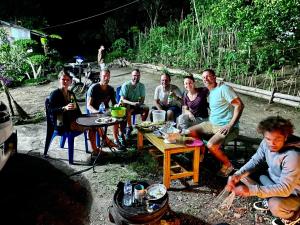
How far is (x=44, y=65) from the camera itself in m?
15.9

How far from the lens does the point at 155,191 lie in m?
3.27

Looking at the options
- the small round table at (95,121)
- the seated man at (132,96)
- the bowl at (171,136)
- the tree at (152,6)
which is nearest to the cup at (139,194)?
the bowl at (171,136)

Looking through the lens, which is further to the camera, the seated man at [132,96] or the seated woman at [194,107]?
the seated man at [132,96]

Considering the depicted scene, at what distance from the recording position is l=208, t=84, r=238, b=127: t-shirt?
454 centimetres

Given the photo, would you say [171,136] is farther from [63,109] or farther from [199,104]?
[63,109]

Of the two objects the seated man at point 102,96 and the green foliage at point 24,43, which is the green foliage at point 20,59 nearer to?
the green foliage at point 24,43

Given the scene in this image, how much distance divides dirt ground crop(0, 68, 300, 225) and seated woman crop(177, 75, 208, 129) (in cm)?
75

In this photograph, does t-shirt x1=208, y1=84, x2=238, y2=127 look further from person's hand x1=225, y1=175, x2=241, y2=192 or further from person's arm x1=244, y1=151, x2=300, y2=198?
person's arm x1=244, y1=151, x2=300, y2=198

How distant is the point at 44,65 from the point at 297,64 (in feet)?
40.4

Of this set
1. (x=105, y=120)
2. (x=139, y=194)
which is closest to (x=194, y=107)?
(x=105, y=120)

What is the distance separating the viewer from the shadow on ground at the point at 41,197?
A: 12.3ft

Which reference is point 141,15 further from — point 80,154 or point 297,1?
point 80,154

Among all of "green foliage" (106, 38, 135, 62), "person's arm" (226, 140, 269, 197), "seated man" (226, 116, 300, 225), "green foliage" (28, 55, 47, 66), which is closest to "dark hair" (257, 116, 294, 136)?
"seated man" (226, 116, 300, 225)

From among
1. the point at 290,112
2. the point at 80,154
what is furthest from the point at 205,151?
the point at 290,112
